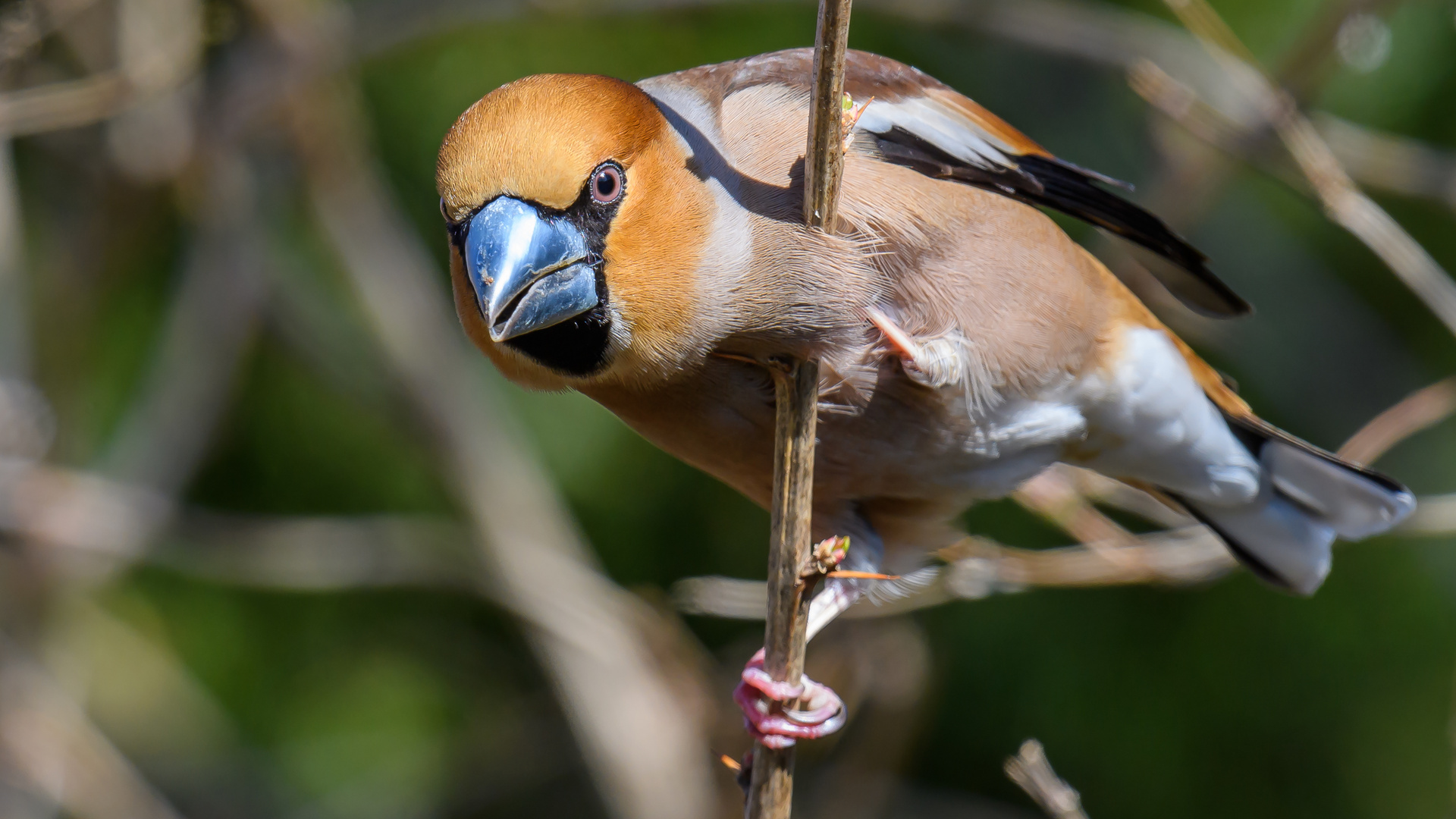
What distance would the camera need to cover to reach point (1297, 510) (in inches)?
124

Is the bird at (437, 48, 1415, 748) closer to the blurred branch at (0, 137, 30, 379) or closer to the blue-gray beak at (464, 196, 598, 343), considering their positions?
the blue-gray beak at (464, 196, 598, 343)

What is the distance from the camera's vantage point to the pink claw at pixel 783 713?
7.29ft

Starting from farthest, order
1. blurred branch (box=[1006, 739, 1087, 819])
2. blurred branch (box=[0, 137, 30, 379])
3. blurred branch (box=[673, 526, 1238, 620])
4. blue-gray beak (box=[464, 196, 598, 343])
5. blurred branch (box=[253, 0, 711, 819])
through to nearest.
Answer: blurred branch (box=[253, 0, 711, 819]), blurred branch (box=[0, 137, 30, 379]), blurred branch (box=[673, 526, 1238, 620]), blue-gray beak (box=[464, 196, 598, 343]), blurred branch (box=[1006, 739, 1087, 819])

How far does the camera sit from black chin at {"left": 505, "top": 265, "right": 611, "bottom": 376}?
202 centimetres

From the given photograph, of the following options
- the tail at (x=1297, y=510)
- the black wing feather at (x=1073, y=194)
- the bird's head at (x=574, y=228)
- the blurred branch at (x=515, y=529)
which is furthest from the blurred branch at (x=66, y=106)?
the tail at (x=1297, y=510)

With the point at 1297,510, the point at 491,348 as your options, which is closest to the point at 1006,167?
the point at 491,348

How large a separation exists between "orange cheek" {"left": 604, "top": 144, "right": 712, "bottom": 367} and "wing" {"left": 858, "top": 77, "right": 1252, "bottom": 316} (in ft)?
1.85

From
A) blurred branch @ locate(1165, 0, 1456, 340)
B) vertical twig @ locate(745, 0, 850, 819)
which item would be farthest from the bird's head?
blurred branch @ locate(1165, 0, 1456, 340)

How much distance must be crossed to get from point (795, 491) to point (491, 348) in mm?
666

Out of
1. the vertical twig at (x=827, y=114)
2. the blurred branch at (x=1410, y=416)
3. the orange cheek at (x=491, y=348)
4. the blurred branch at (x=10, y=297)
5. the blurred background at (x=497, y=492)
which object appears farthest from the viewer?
the blurred background at (x=497, y=492)

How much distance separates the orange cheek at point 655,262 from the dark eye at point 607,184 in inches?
0.8

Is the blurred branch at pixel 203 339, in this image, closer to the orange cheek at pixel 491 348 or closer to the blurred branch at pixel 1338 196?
the orange cheek at pixel 491 348

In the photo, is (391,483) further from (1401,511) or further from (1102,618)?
(1401,511)

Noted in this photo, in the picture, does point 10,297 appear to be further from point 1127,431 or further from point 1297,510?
point 1297,510
